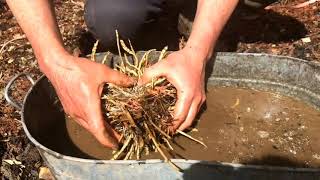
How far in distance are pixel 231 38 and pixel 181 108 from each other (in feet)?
3.37

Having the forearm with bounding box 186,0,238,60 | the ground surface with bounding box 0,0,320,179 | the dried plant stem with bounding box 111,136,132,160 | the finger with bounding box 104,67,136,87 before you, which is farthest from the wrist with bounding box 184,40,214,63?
the ground surface with bounding box 0,0,320,179

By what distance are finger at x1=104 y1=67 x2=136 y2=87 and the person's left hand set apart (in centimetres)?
6

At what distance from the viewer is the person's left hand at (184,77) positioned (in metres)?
1.64

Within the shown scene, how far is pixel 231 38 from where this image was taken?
2.58 metres

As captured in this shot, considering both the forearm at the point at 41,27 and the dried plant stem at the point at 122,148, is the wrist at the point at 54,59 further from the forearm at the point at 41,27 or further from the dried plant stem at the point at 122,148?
the dried plant stem at the point at 122,148

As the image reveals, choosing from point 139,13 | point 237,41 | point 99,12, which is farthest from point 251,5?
point 99,12

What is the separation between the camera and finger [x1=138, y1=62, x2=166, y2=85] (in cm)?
169

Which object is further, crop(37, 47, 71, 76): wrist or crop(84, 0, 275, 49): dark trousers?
crop(84, 0, 275, 49): dark trousers

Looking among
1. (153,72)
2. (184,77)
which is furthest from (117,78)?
(184,77)

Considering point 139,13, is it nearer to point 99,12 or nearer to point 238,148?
point 99,12

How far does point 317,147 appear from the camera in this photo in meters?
1.80

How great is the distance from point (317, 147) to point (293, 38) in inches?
38.7

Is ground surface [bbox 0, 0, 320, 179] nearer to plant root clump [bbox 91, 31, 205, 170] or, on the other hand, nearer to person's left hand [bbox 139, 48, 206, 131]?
plant root clump [bbox 91, 31, 205, 170]

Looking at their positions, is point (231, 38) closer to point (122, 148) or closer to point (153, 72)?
point (153, 72)
